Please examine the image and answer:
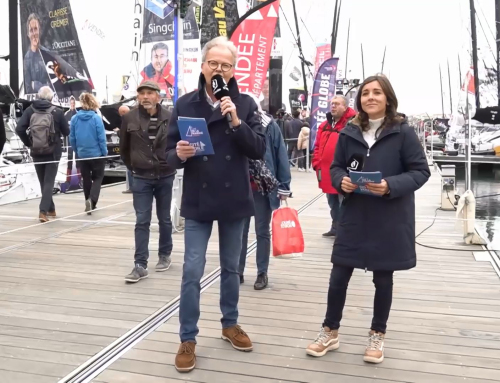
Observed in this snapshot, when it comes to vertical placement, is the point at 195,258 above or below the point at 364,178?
below

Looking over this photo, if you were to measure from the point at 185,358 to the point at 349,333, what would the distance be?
122 cm

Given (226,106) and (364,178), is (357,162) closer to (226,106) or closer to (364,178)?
(364,178)

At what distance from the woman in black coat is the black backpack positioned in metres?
5.78

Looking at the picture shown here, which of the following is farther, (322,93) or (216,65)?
(322,93)

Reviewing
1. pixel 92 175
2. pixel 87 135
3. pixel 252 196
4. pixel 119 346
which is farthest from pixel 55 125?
pixel 252 196

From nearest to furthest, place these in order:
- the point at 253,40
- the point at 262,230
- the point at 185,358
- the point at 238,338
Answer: the point at 185,358
the point at 238,338
the point at 262,230
the point at 253,40

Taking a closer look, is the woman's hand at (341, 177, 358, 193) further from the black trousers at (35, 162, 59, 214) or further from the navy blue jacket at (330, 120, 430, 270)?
the black trousers at (35, 162, 59, 214)

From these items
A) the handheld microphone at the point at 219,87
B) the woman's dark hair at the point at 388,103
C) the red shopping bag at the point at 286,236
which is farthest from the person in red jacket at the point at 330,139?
the handheld microphone at the point at 219,87

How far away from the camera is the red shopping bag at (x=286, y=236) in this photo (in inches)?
167

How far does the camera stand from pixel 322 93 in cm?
1404

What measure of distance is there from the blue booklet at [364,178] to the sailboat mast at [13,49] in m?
12.1

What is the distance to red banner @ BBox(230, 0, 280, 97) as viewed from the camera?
761 cm

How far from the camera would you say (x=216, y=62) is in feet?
10.5

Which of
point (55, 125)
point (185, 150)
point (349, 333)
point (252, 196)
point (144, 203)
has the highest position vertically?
point (55, 125)
